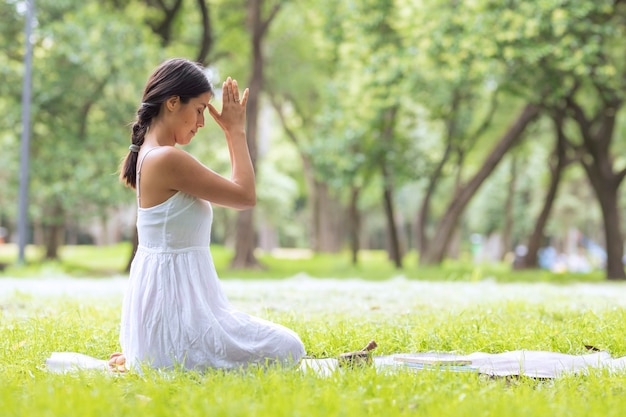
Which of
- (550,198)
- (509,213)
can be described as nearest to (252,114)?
(550,198)

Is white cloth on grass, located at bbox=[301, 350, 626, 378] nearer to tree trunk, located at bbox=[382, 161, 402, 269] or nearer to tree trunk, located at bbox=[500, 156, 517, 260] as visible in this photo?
tree trunk, located at bbox=[382, 161, 402, 269]

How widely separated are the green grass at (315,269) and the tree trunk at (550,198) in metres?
1.12

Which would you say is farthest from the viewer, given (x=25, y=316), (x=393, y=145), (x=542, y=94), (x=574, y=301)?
(x=393, y=145)

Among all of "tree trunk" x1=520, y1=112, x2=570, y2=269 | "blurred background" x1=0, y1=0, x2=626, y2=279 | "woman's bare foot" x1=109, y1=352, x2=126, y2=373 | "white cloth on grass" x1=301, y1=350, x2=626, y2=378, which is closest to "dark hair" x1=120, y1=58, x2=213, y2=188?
"woman's bare foot" x1=109, y1=352, x2=126, y2=373

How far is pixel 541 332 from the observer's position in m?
5.32

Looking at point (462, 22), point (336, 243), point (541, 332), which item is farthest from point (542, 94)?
point (336, 243)

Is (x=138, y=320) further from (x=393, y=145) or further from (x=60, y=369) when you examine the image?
(x=393, y=145)

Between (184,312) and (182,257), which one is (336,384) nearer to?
(184,312)

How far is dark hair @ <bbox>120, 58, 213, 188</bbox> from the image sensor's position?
403 centimetres

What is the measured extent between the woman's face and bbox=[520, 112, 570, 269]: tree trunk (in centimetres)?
1692

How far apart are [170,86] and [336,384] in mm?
1801

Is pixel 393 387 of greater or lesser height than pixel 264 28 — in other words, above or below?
below

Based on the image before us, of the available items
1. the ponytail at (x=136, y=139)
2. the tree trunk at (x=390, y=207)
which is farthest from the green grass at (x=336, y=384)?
the tree trunk at (x=390, y=207)

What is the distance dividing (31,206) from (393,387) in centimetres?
2025
